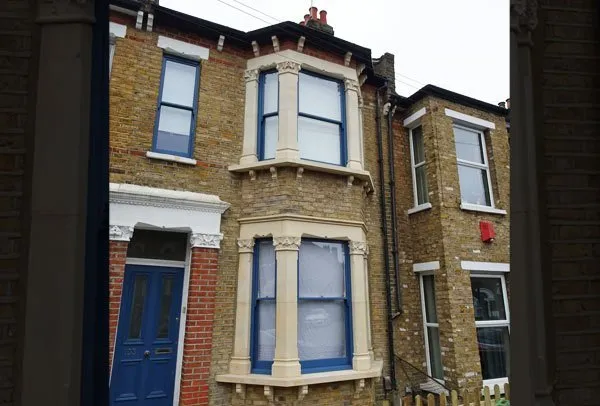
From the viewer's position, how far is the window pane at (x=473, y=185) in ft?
28.2

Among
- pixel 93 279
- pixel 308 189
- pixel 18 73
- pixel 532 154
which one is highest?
pixel 308 189

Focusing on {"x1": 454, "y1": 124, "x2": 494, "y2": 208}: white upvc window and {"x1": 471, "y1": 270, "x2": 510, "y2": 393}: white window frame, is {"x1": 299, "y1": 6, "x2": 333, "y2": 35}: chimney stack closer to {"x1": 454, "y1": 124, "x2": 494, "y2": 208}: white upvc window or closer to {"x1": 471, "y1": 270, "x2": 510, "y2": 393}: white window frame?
{"x1": 454, "y1": 124, "x2": 494, "y2": 208}: white upvc window

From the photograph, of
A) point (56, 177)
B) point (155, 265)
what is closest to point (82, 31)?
point (56, 177)

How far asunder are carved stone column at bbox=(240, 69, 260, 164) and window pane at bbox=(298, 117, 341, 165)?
0.89 metres

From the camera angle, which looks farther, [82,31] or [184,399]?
[184,399]

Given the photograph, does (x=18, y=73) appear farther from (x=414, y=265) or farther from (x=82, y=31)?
(x=414, y=265)

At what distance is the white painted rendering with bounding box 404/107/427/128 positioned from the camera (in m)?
8.59

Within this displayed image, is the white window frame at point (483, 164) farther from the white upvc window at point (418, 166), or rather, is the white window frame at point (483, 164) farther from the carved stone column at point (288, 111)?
the carved stone column at point (288, 111)

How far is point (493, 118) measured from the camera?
359 inches

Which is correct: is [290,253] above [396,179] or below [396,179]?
below

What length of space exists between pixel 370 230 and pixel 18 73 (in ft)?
23.4

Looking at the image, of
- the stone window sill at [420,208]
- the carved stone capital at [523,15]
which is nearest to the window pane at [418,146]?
the stone window sill at [420,208]

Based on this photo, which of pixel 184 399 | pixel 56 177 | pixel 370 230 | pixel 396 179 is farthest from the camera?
pixel 396 179

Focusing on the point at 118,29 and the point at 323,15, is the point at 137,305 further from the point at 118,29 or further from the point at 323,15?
the point at 323,15
